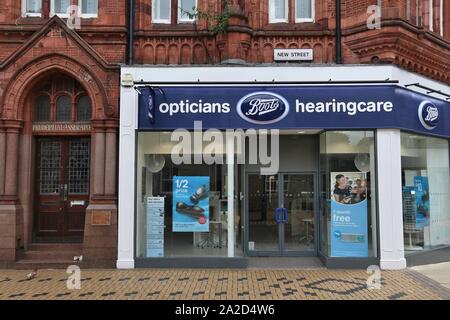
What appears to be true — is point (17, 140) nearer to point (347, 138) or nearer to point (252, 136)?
point (252, 136)

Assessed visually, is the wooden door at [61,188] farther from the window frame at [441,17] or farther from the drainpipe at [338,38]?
the window frame at [441,17]

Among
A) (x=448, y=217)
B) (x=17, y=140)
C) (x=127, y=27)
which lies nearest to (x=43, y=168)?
(x=17, y=140)

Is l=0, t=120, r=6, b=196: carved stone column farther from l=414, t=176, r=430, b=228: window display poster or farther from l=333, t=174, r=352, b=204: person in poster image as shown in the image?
l=414, t=176, r=430, b=228: window display poster

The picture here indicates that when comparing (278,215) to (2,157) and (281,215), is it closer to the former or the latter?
(281,215)

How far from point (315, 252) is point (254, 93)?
418cm

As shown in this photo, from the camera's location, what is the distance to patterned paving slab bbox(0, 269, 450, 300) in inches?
285

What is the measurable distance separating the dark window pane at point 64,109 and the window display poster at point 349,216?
21.6 ft

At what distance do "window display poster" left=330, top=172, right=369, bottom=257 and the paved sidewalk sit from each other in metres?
1.25

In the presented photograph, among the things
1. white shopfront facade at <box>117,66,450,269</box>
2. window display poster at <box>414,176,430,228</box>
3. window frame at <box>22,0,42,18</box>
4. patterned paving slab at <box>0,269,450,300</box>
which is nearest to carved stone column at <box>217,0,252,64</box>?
white shopfront facade at <box>117,66,450,269</box>

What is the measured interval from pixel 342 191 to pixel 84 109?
21.3 feet

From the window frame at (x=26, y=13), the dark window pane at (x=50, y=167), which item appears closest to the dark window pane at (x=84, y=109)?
the dark window pane at (x=50, y=167)

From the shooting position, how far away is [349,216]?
9.50m

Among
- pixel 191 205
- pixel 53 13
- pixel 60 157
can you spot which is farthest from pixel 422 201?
pixel 53 13

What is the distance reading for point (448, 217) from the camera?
11.4 metres
